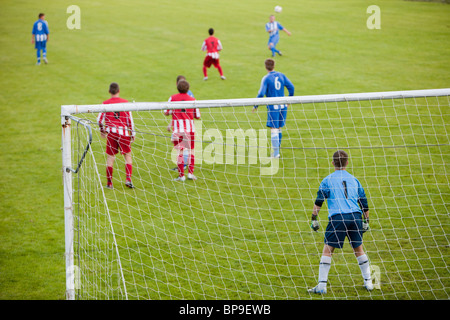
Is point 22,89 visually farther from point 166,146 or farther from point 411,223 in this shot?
point 411,223

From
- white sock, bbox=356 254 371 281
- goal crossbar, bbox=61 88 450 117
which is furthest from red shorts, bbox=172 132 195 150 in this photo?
white sock, bbox=356 254 371 281

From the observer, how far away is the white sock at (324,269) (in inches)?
229

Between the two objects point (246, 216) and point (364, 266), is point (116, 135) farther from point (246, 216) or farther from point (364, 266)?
point (364, 266)

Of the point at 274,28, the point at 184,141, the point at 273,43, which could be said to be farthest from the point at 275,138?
the point at 274,28

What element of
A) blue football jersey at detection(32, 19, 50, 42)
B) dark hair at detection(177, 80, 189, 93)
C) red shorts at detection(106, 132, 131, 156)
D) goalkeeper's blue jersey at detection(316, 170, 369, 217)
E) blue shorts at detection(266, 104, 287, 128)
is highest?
blue football jersey at detection(32, 19, 50, 42)

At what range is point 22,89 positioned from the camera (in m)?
15.6

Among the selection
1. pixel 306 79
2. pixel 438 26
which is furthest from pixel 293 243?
pixel 438 26

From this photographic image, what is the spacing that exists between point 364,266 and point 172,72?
524 inches

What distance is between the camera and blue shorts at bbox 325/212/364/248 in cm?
572

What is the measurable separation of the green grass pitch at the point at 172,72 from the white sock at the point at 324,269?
196 millimetres

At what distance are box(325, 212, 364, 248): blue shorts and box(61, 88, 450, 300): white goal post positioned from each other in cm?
68

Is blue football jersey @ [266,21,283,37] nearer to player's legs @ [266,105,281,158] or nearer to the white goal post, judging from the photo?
the white goal post

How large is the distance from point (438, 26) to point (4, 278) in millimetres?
24952

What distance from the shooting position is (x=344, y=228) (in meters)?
5.73
